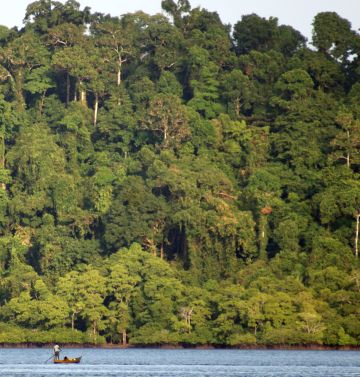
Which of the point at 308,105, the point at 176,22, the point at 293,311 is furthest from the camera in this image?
the point at 176,22

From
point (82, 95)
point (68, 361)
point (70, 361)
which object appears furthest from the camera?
point (82, 95)

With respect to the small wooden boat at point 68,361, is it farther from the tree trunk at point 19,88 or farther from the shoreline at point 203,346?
the tree trunk at point 19,88

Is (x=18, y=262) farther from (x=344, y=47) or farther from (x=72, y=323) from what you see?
(x=344, y=47)

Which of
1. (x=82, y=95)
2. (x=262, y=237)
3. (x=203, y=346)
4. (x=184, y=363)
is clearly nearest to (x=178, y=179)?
(x=262, y=237)

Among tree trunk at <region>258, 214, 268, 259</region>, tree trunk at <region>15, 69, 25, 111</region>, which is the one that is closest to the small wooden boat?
tree trunk at <region>258, 214, 268, 259</region>

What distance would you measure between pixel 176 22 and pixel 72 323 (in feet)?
118

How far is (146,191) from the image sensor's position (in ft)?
355

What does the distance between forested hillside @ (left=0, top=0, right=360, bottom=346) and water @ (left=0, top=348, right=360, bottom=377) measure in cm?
237

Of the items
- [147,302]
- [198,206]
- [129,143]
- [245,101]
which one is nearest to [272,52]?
[245,101]

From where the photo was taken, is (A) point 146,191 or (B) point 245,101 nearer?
(A) point 146,191

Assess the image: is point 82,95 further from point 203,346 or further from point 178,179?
point 203,346

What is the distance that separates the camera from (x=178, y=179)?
10719cm

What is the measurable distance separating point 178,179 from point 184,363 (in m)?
24.6

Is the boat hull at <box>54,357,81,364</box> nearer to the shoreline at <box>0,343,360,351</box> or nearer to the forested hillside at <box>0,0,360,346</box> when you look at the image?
the forested hillside at <box>0,0,360,346</box>
